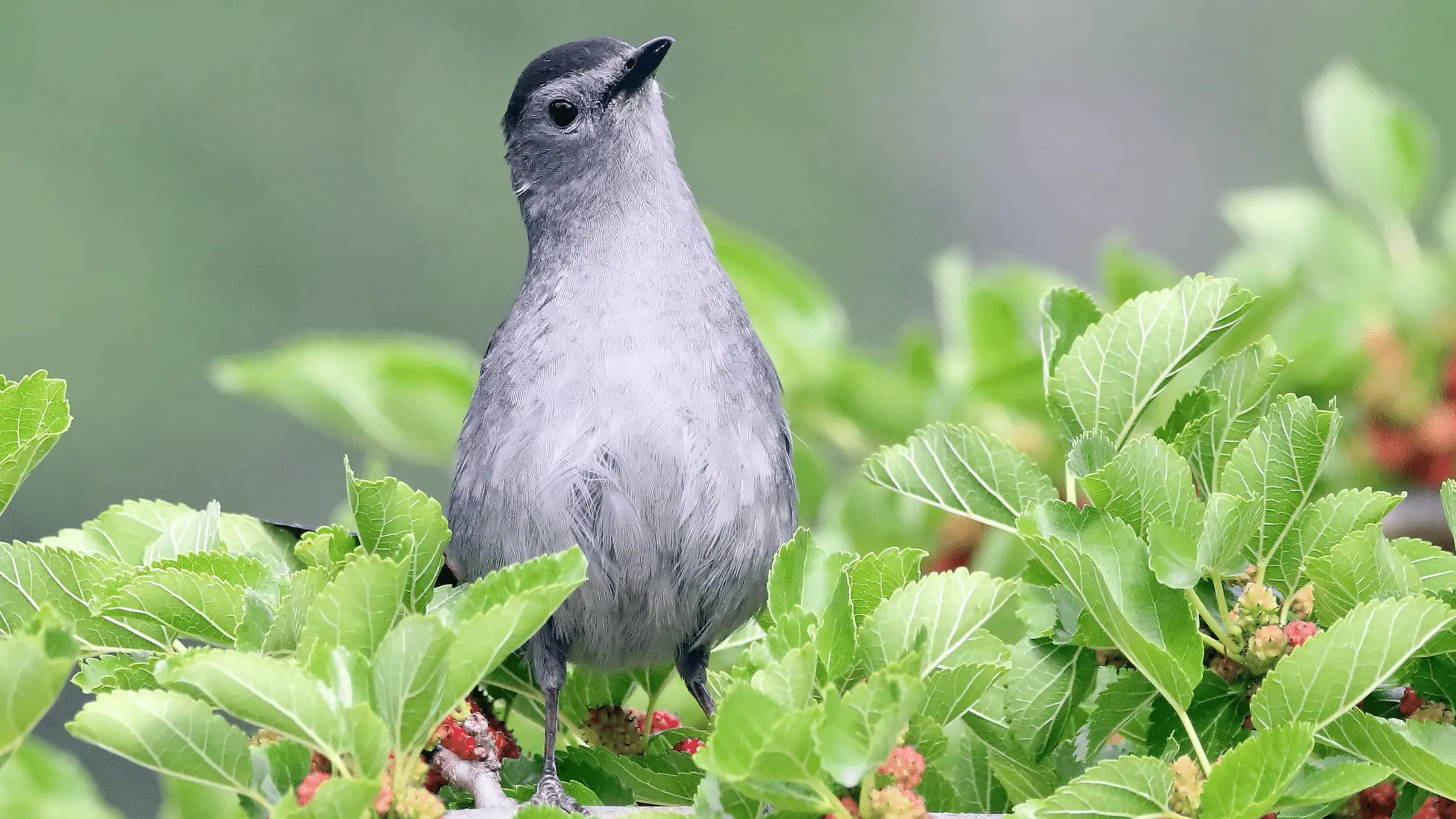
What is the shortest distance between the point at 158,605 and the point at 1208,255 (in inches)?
568

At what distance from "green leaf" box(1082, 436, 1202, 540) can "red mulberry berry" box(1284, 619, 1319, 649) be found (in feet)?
0.43

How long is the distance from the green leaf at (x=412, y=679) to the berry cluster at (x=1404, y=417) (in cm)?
216

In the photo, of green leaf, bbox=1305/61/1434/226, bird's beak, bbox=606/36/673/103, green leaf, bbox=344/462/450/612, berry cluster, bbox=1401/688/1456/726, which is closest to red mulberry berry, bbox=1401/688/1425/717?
berry cluster, bbox=1401/688/1456/726

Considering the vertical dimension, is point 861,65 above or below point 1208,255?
above

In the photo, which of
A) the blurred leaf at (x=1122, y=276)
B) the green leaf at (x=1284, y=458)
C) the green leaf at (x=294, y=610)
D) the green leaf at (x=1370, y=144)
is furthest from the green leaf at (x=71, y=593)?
the green leaf at (x=1370, y=144)

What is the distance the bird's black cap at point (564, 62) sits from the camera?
7.45 feet

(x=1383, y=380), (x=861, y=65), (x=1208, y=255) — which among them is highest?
(x=861, y=65)

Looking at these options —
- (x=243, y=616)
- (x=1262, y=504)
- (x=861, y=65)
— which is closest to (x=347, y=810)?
(x=243, y=616)

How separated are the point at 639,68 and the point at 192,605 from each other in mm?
1128

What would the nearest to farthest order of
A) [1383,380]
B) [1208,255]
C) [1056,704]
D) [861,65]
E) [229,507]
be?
[1056,704], [1383,380], [229,507], [1208,255], [861,65]

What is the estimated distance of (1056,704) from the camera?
1522 mm

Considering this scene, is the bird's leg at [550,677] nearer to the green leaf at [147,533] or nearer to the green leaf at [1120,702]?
the green leaf at [147,533]

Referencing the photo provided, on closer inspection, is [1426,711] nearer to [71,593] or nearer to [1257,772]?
[1257,772]

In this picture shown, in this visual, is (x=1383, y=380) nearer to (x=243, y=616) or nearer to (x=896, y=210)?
(x=243, y=616)
